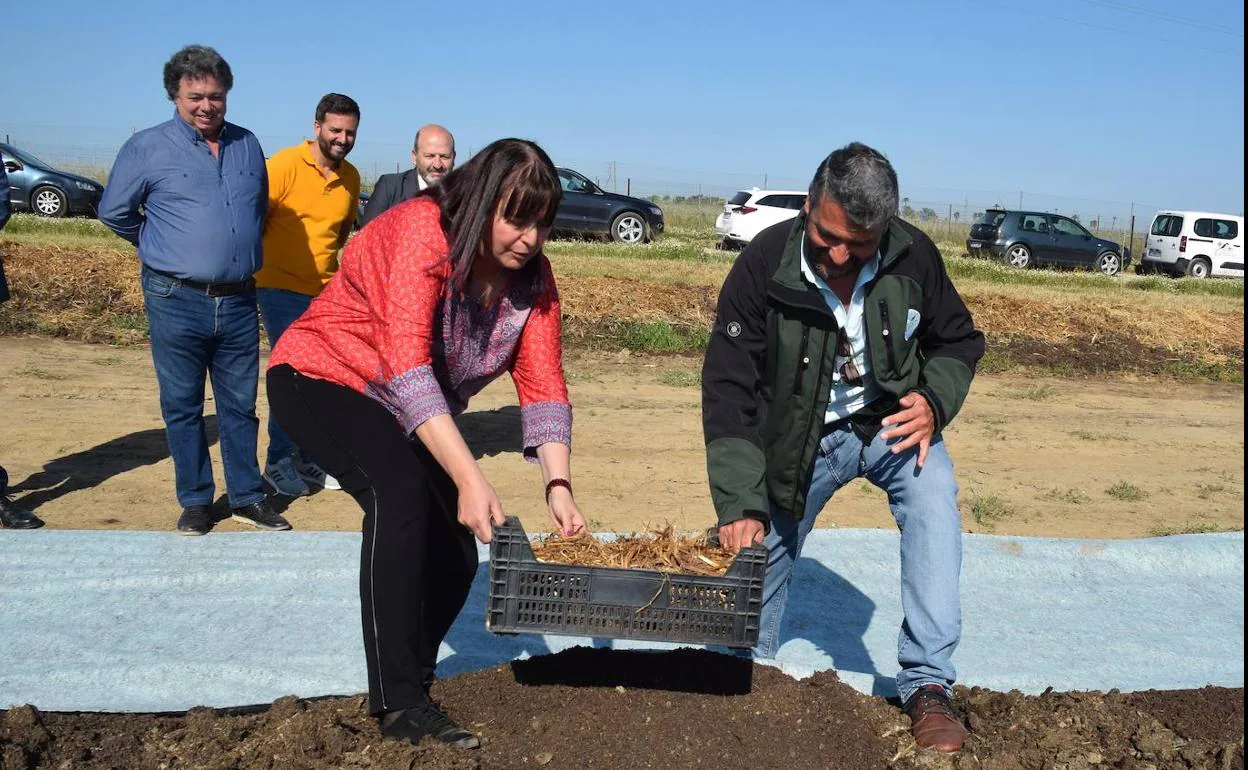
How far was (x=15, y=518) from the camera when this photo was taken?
5.41 metres

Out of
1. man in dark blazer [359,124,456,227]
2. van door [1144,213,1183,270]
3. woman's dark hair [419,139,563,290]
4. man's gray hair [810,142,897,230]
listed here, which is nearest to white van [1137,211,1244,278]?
van door [1144,213,1183,270]

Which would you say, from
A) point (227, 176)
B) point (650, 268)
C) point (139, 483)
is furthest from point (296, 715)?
point (650, 268)

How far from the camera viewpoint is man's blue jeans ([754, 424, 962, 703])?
3.38m

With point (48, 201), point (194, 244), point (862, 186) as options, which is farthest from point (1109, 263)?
point (862, 186)

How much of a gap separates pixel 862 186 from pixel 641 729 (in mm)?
1614

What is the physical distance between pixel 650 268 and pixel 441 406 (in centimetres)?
1385

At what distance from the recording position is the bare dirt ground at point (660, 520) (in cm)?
325

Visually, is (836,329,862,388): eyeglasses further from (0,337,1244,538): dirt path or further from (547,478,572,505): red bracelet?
(0,337,1244,538): dirt path

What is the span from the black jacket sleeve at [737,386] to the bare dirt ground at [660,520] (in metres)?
0.64

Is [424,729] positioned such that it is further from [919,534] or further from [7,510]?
[7,510]

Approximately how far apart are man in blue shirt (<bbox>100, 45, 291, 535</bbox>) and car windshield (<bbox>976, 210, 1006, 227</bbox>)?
928 inches

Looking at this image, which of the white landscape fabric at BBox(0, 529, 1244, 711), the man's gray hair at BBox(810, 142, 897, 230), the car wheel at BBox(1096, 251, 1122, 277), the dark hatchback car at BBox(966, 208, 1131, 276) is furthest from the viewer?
the car wheel at BBox(1096, 251, 1122, 277)

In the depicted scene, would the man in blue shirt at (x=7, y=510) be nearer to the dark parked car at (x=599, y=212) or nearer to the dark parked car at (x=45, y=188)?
the dark parked car at (x=45, y=188)

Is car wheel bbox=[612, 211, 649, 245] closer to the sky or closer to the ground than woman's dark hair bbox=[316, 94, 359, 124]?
closer to the ground
